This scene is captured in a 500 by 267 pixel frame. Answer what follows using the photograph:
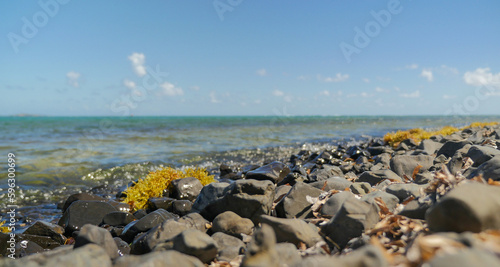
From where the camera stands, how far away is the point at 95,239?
258 centimetres

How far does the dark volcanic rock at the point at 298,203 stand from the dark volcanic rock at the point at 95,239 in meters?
2.00

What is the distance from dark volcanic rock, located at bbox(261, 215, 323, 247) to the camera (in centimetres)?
275

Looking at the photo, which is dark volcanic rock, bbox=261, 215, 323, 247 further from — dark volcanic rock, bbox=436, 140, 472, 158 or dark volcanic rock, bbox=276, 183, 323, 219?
dark volcanic rock, bbox=436, 140, 472, 158

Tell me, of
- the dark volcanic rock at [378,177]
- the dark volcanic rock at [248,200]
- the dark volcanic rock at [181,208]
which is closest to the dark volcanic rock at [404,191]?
the dark volcanic rock at [378,177]

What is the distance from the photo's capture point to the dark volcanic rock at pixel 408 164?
17.4ft

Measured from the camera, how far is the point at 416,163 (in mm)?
5465

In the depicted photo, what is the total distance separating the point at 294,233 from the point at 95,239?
178 cm

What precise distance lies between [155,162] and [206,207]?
870 cm

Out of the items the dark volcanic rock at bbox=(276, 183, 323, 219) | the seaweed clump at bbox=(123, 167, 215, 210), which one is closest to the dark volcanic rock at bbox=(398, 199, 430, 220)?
the dark volcanic rock at bbox=(276, 183, 323, 219)

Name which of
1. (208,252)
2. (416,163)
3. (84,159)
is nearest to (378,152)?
(416,163)

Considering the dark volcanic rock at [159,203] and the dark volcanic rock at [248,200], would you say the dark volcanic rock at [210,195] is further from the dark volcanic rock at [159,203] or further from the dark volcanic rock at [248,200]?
the dark volcanic rock at [159,203]

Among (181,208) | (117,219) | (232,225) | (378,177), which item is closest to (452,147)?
(378,177)

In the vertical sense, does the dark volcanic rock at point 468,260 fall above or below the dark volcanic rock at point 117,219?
above

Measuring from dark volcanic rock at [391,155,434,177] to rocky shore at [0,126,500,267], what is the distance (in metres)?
0.02
